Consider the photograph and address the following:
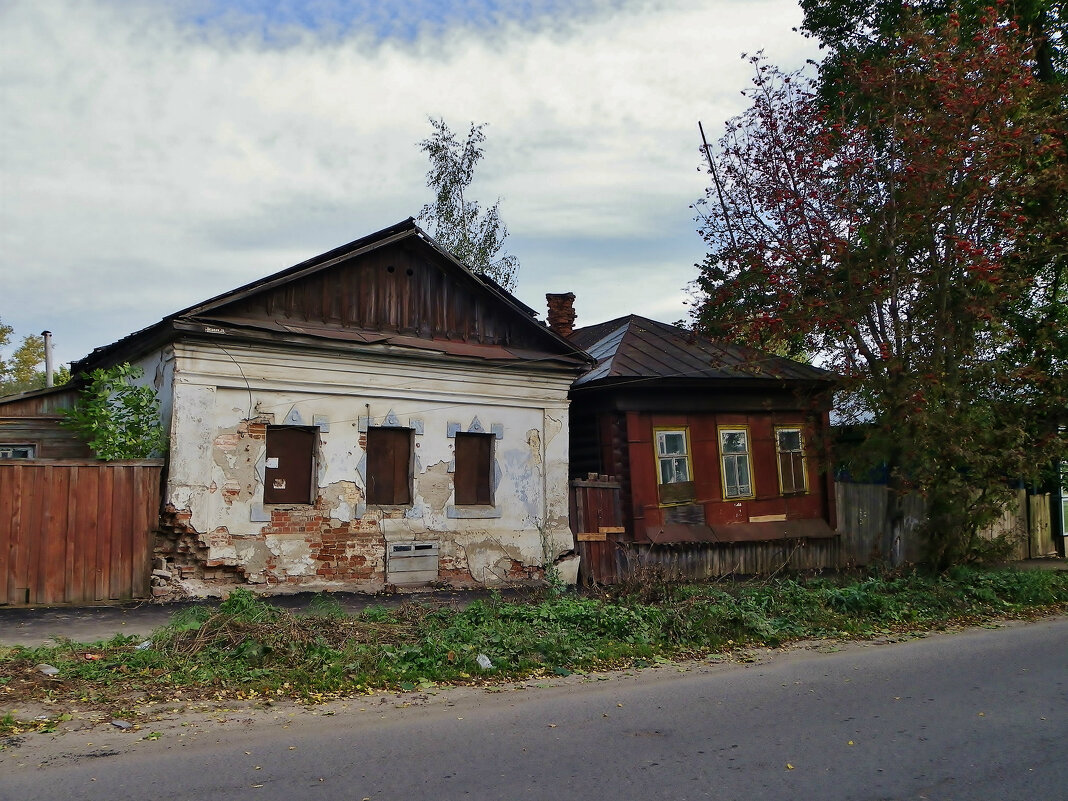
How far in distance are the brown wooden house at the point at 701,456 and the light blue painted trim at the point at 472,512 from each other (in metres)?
1.51

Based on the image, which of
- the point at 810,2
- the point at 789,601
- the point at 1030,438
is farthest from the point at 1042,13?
the point at 789,601

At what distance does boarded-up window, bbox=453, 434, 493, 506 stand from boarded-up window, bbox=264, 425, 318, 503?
8.16 feet

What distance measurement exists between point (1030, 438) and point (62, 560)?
46.0 feet

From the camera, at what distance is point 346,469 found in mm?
13492

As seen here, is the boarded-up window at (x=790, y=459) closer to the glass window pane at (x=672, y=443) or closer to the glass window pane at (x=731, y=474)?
the glass window pane at (x=731, y=474)

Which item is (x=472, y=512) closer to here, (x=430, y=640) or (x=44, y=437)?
(x=430, y=640)

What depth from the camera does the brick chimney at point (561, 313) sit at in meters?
20.1

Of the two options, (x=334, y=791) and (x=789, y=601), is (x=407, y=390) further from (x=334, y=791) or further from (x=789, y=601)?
(x=334, y=791)

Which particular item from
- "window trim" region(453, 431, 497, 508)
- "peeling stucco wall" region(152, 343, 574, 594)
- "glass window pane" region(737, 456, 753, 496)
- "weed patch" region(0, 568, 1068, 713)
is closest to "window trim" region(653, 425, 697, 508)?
"glass window pane" region(737, 456, 753, 496)

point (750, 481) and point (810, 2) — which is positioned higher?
point (810, 2)

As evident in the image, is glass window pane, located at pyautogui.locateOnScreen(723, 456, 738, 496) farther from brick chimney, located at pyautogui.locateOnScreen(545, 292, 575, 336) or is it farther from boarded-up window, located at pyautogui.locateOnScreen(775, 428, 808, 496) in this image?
brick chimney, located at pyautogui.locateOnScreen(545, 292, 575, 336)

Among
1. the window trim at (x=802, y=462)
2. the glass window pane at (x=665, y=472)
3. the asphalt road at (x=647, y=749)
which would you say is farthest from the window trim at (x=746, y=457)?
the asphalt road at (x=647, y=749)

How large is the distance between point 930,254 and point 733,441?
515 centimetres

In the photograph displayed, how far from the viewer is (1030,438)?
13930 millimetres
